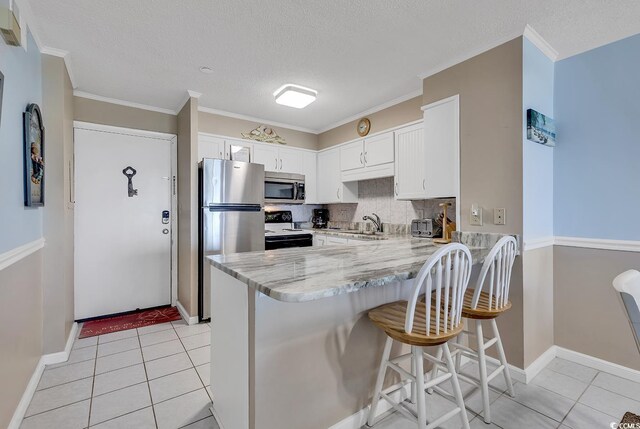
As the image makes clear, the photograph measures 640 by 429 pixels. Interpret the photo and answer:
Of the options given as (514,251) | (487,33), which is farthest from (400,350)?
(487,33)

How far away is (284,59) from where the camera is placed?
246 cm

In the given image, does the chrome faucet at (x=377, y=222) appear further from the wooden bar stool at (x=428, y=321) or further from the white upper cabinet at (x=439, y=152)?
the wooden bar stool at (x=428, y=321)

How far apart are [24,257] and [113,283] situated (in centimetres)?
176

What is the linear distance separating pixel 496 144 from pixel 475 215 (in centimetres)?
55

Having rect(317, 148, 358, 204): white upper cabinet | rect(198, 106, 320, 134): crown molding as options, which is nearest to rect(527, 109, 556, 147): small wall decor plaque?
rect(317, 148, 358, 204): white upper cabinet

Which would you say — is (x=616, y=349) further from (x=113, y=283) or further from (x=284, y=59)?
(x=113, y=283)

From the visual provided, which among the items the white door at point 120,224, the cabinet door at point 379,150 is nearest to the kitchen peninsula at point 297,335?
the cabinet door at point 379,150

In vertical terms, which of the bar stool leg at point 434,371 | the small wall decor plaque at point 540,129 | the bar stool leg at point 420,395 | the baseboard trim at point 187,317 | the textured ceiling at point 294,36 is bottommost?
the baseboard trim at point 187,317

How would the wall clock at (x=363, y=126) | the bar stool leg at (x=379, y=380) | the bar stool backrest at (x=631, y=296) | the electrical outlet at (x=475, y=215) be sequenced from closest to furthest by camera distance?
the bar stool backrest at (x=631, y=296) < the bar stool leg at (x=379, y=380) < the electrical outlet at (x=475, y=215) < the wall clock at (x=363, y=126)

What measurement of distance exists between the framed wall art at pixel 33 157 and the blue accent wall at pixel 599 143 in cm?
385

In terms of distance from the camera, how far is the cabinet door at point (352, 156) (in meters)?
3.84

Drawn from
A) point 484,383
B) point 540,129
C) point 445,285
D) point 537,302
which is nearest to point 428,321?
point 445,285

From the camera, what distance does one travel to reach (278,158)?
420 centimetres

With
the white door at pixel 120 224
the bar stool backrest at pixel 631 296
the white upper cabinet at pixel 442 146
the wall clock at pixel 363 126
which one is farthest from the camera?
the wall clock at pixel 363 126
